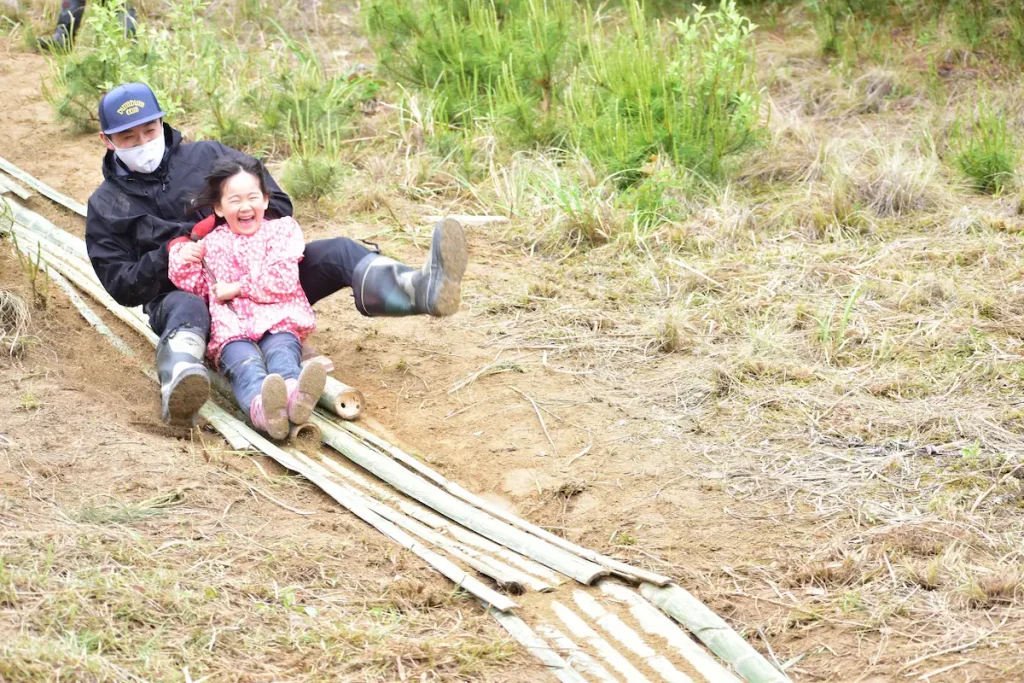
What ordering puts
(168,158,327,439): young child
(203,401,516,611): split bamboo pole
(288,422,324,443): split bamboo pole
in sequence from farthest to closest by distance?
1. (168,158,327,439): young child
2. (288,422,324,443): split bamboo pole
3. (203,401,516,611): split bamboo pole

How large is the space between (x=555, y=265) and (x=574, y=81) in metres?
1.46

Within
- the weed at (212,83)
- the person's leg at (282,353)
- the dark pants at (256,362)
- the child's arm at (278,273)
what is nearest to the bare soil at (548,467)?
the dark pants at (256,362)

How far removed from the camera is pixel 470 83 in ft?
22.9

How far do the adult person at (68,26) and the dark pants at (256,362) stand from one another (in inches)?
192

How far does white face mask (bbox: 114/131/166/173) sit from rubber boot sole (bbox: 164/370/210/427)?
933mm

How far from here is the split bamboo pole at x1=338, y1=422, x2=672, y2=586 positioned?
3125 millimetres

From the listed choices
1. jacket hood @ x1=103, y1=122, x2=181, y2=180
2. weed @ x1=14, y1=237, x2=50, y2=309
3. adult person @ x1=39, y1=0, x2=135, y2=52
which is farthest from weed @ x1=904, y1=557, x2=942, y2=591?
adult person @ x1=39, y1=0, x2=135, y2=52

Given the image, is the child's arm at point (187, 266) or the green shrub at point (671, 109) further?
the green shrub at point (671, 109)

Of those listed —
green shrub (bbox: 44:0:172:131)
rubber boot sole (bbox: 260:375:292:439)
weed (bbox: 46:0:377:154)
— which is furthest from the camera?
green shrub (bbox: 44:0:172:131)

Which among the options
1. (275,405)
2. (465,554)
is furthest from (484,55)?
(465,554)

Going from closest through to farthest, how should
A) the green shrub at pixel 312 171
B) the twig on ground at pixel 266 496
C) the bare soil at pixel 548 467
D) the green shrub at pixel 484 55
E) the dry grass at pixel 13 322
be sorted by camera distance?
the bare soil at pixel 548 467, the twig on ground at pixel 266 496, the dry grass at pixel 13 322, the green shrub at pixel 312 171, the green shrub at pixel 484 55

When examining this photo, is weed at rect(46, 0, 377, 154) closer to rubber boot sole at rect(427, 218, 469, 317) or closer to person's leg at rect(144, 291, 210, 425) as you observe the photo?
person's leg at rect(144, 291, 210, 425)

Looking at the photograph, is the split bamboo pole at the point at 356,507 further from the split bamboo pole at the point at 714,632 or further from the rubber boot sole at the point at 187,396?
the split bamboo pole at the point at 714,632

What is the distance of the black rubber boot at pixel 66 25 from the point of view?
8.38 metres
